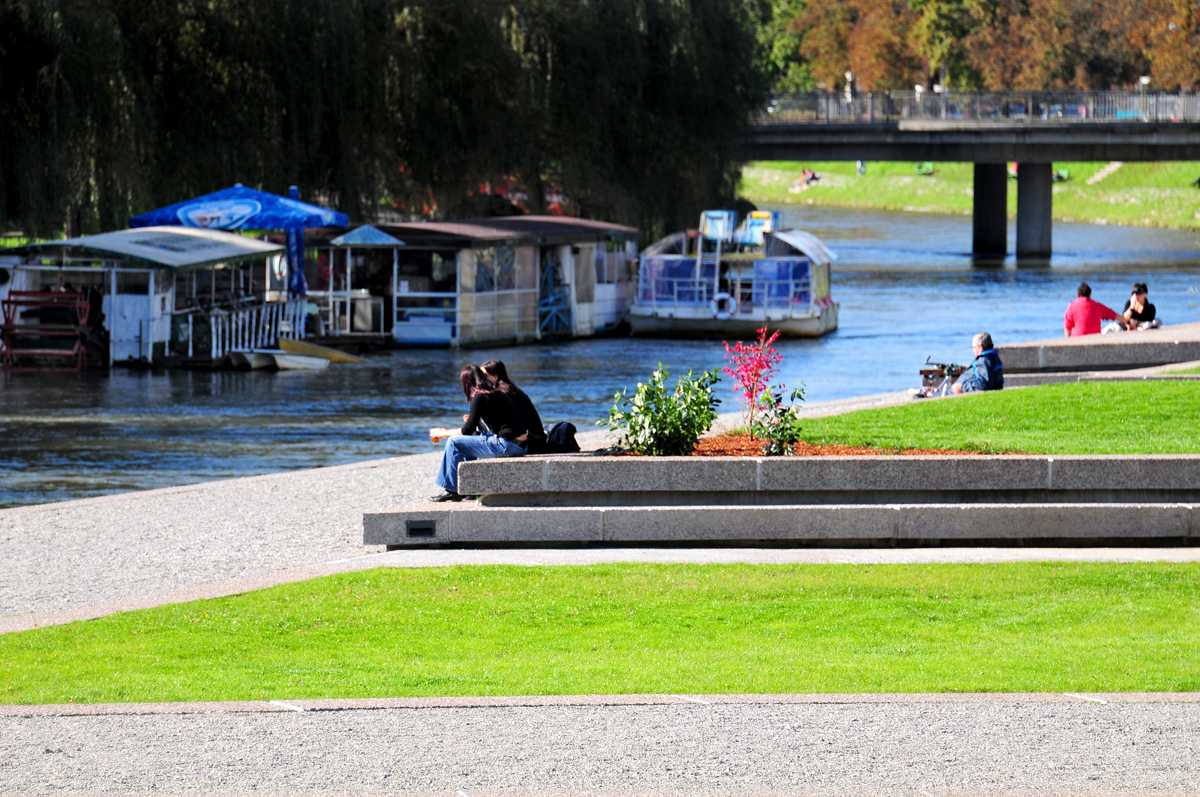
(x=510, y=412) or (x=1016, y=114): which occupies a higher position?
(x=1016, y=114)

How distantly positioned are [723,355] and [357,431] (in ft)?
51.2

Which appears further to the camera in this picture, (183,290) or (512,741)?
(183,290)

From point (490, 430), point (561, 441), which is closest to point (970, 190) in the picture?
point (561, 441)

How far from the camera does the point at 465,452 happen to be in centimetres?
1398

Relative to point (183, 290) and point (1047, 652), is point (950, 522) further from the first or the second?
point (183, 290)

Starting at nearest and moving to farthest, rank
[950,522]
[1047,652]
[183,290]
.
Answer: [1047,652] → [950,522] → [183,290]

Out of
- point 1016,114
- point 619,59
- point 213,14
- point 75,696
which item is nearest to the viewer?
point 75,696

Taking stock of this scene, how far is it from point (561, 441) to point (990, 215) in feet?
220

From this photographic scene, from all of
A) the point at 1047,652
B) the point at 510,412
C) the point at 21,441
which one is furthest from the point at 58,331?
the point at 1047,652

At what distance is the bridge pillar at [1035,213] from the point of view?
7406 centimetres

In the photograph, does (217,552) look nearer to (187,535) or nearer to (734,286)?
(187,535)

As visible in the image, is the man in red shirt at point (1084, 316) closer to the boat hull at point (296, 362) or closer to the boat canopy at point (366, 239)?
the boat hull at point (296, 362)

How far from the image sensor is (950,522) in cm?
1276

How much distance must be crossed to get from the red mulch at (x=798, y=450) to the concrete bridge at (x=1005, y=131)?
53.1 metres
